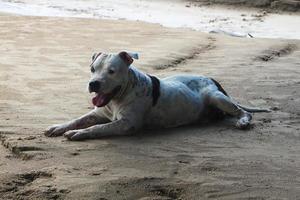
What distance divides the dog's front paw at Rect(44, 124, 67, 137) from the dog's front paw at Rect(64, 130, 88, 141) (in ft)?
0.50

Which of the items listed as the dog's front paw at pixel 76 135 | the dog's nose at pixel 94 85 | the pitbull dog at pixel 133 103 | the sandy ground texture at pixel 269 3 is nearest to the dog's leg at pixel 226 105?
the pitbull dog at pixel 133 103

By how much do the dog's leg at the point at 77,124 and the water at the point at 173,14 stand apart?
339 inches

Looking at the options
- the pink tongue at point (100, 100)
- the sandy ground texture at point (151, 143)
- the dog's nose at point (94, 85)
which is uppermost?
the dog's nose at point (94, 85)

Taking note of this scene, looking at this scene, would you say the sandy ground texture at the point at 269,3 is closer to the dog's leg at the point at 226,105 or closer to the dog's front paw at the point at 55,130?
the dog's leg at the point at 226,105

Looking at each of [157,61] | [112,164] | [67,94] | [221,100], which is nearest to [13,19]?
[157,61]

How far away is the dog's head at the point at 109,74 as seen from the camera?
5.43 metres

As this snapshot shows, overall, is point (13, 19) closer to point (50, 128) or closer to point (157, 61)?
point (157, 61)

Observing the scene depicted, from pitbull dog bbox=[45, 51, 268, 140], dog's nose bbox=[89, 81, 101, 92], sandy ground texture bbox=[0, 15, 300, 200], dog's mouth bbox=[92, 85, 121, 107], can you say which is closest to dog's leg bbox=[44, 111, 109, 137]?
pitbull dog bbox=[45, 51, 268, 140]

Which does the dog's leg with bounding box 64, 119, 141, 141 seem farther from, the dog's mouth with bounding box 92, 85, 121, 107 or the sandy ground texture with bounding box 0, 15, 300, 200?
the dog's mouth with bounding box 92, 85, 121, 107

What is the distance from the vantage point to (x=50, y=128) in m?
5.55

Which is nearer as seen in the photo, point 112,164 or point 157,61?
point 112,164

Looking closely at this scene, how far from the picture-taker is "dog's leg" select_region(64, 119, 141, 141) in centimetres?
536

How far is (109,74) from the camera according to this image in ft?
18.0

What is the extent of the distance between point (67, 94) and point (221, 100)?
190cm
